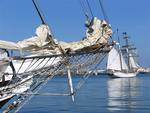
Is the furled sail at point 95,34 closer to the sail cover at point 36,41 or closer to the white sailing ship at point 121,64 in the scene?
the sail cover at point 36,41

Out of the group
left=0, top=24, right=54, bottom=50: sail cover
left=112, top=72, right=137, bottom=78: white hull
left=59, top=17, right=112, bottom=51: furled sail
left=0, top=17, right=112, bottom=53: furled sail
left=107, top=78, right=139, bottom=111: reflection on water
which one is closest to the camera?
left=0, top=24, right=54, bottom=50: sail cover

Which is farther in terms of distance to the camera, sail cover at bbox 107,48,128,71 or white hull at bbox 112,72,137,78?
white hull at bbox 112,72,137,78

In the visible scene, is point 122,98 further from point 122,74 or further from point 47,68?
point 122,74

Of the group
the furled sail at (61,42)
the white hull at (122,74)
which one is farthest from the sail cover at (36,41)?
the white hull at (122,74)

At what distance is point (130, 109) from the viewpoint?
37.5 meters

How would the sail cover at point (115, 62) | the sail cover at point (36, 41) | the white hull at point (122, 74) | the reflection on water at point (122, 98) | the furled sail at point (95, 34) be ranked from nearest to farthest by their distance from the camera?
the sail cover at point (36, 41) → the furled sail at point (95, 34) → the reflection on water at point (122, 98) → the sail cover at point (115, 62) → the white hull at point (122, 74)

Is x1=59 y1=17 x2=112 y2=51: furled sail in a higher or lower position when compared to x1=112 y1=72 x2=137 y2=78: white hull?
lower

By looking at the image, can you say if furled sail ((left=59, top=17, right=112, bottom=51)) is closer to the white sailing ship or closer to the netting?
the netting

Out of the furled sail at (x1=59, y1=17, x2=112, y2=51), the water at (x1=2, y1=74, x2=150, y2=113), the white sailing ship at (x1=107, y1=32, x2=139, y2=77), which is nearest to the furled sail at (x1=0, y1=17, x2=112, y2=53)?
the furled sail at (x1=59, y1=17, x2=112, y2=51)

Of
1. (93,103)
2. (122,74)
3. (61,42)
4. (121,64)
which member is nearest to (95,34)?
(61,42)

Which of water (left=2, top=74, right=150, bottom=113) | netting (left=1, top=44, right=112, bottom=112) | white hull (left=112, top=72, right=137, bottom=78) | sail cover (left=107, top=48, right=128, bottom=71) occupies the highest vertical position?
sail cover (left=107, top=48, right=128, bottom=71)

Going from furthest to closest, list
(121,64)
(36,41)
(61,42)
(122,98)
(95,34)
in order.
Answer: (121,64) < (122,98) < (95,34) < (61,42) < (36,41)

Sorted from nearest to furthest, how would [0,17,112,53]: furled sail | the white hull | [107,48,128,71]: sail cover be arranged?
[0,17,112,53]: furled sail, [107,48,128,71]: sail cover, the white hull

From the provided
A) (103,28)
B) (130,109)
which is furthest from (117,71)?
(103,28)
